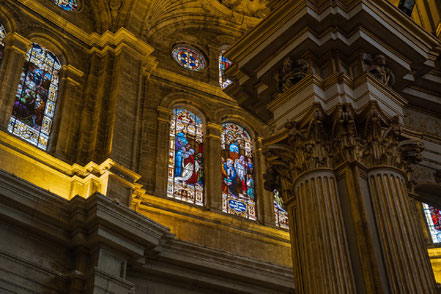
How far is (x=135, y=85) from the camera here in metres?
15.6

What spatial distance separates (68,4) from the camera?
1662 cm

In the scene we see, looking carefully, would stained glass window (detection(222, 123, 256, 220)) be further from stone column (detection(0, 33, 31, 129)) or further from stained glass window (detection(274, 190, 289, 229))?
stone column (detection(0, 33, 31, 129))

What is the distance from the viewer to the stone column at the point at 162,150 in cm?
1516

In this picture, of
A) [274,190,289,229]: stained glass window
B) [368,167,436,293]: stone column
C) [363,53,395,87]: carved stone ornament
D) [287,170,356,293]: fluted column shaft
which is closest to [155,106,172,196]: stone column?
[274,190,289,229]: stained glass window

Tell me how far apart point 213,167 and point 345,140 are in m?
10.3

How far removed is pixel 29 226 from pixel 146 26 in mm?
8710

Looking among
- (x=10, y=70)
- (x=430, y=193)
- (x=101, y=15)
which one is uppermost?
(x=101, y=15)

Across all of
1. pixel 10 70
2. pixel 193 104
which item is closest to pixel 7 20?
pixel 10 70

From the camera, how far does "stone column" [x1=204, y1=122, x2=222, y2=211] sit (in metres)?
15.7

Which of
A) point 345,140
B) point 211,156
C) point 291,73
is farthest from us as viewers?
point 211,156

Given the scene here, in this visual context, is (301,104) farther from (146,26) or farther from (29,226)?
(146,26)

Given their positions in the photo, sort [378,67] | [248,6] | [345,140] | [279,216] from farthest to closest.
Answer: [248,6] → [279,216] → [378,67] → [345,140]

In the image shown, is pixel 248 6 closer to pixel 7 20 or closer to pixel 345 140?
pixel 7 20

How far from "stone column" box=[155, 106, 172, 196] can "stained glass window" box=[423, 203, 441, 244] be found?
8365mm
